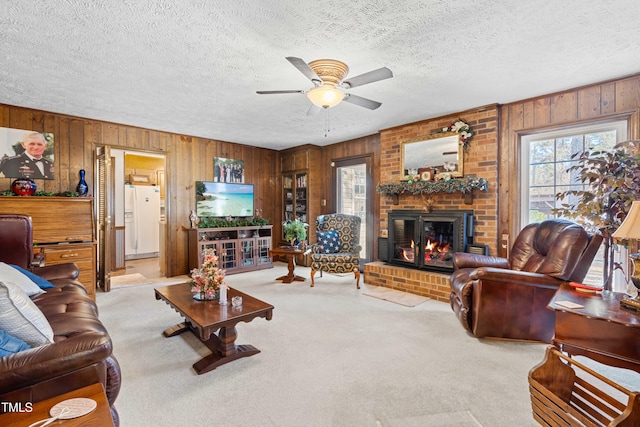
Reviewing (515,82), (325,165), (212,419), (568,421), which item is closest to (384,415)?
(568,421)

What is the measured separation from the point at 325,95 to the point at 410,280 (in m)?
2.72

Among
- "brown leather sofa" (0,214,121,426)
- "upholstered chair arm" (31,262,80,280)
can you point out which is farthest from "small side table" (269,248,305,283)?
"brown leather sofa" (0,214,121,426)

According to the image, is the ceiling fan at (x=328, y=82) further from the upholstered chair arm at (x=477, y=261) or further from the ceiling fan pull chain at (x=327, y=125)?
the upholstered chair arm at (x=477, y=261)

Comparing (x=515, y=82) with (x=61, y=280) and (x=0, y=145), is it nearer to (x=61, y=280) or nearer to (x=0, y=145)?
(x=61, y=280)

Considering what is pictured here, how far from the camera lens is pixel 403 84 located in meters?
3.06

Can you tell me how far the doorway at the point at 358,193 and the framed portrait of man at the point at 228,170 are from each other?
1.85 meters

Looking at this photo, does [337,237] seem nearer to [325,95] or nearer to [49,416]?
[325,95]

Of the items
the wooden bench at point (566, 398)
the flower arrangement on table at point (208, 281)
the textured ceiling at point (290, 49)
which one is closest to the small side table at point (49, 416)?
the flower arrangement on table at point (208, 281)

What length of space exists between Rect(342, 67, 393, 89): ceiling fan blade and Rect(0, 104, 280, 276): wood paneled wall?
147 inches

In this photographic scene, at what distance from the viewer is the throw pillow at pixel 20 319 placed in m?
1.22

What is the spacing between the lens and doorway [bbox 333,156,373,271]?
5.32 metres

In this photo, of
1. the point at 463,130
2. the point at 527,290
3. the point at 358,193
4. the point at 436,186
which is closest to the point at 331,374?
the point at 527,290

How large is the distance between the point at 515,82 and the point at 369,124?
195cm

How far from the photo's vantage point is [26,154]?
381 cm
